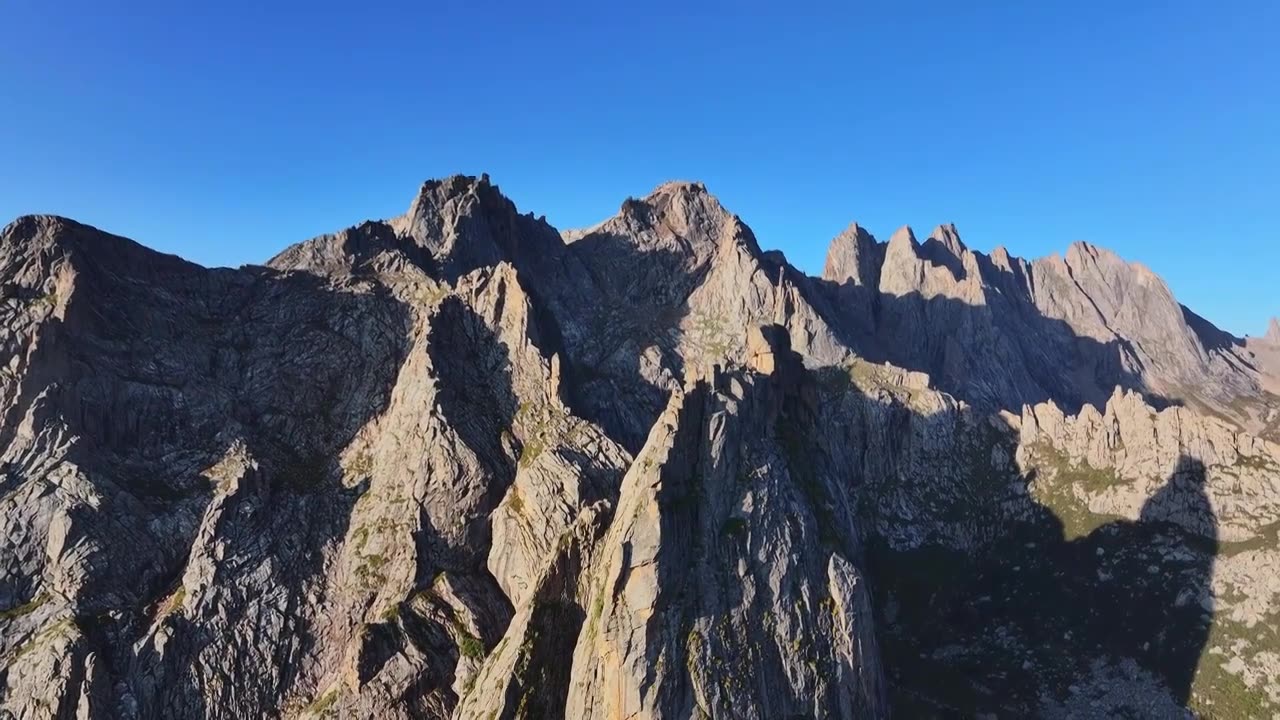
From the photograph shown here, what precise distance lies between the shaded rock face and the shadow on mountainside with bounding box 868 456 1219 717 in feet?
1.56

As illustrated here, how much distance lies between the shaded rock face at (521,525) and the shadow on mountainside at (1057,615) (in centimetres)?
48

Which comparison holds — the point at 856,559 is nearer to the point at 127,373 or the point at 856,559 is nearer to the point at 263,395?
the point at 263,395

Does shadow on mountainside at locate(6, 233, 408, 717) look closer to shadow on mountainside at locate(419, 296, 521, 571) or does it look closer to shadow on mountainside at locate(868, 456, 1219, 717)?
shadow on mountainside at locate(419, 296, 521, 571)

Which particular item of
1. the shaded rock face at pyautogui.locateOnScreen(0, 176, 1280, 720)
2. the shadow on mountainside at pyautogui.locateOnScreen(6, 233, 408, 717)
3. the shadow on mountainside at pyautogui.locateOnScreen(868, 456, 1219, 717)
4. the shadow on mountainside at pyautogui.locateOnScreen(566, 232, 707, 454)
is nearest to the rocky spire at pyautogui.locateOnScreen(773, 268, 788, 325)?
the shadow on mountainside at pyautogui.locateOnScreen(566, 232, 707, 454)

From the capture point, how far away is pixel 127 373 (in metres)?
92.8

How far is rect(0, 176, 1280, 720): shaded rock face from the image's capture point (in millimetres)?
61250

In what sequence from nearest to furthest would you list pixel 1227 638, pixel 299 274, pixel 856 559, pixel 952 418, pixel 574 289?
1. pixel 856 559
2. pixel 1227 638
3. pixel 299 274
4. pixel 952 418
5. pixel 574 289

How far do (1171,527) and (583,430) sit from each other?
93.3m

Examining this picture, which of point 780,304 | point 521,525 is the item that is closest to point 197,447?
point 521,525

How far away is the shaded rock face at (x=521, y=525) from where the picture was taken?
6125 centimetres

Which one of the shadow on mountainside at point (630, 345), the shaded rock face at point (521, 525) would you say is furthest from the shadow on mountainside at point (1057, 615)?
the shadow on mountainside at point (630, 345)

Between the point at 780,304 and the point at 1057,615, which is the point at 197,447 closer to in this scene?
the point at 1057,615

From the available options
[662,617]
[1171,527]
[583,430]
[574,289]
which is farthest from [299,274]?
[1171,527]

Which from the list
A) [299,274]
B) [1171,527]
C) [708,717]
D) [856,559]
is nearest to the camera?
[708,717]
